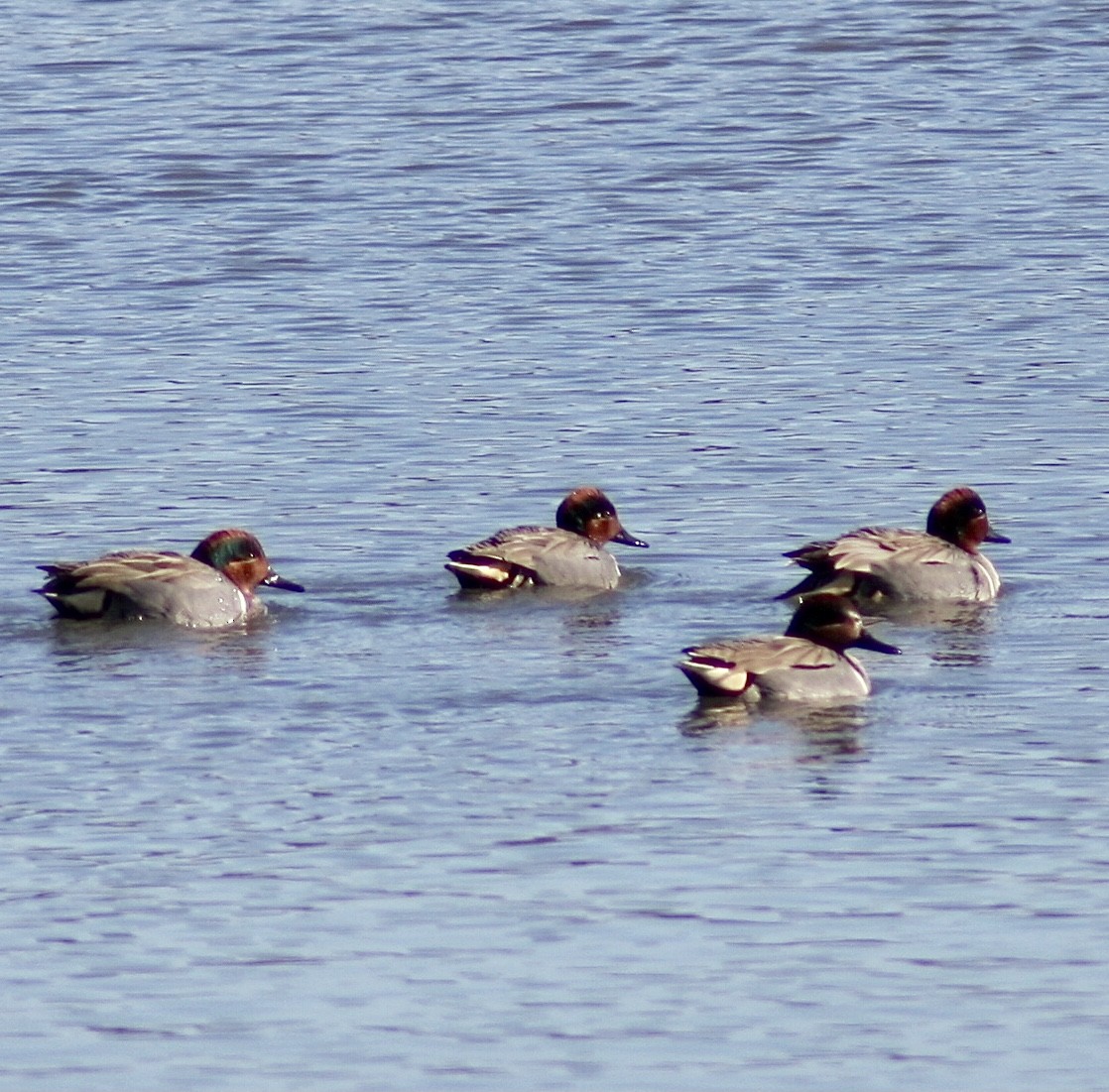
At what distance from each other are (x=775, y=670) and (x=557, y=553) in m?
2.61

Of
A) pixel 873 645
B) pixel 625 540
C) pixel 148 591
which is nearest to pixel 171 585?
pixel 148 591

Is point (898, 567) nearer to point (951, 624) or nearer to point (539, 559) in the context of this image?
point (951, 624)

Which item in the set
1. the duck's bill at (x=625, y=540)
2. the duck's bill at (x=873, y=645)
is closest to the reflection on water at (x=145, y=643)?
the duck's bill at (x=625, y=540)

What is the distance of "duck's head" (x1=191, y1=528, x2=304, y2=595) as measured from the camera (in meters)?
15.2

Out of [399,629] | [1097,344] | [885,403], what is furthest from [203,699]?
[1097,344]

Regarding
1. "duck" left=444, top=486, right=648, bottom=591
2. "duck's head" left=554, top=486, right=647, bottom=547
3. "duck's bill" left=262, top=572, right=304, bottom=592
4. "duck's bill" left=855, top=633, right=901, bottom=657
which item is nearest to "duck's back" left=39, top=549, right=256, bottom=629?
"duck's bill" left=262, top=572, right=304, bottom=592

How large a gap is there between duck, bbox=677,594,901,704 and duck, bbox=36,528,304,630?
2.69 m

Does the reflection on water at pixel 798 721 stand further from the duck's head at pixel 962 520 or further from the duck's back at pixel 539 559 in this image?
the duck's head at pixel 962 520

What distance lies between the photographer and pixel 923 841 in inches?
437

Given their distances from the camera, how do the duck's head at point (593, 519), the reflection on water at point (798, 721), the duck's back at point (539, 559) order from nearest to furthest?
1. the reflection on water at point (798, 721)
2. the duck's back at point (539, 559)
3. the duck's head at point (593, 519)

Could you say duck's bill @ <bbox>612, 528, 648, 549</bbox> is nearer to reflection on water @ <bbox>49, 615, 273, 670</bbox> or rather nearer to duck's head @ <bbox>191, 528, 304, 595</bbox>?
duck's head @ <bbox>191, 528, 304, 595</bbox>

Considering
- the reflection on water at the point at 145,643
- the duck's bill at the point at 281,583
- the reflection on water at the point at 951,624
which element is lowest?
the reflection on water at the point at 951,624

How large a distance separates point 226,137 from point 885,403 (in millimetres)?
12520

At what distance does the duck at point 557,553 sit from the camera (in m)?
15.4
